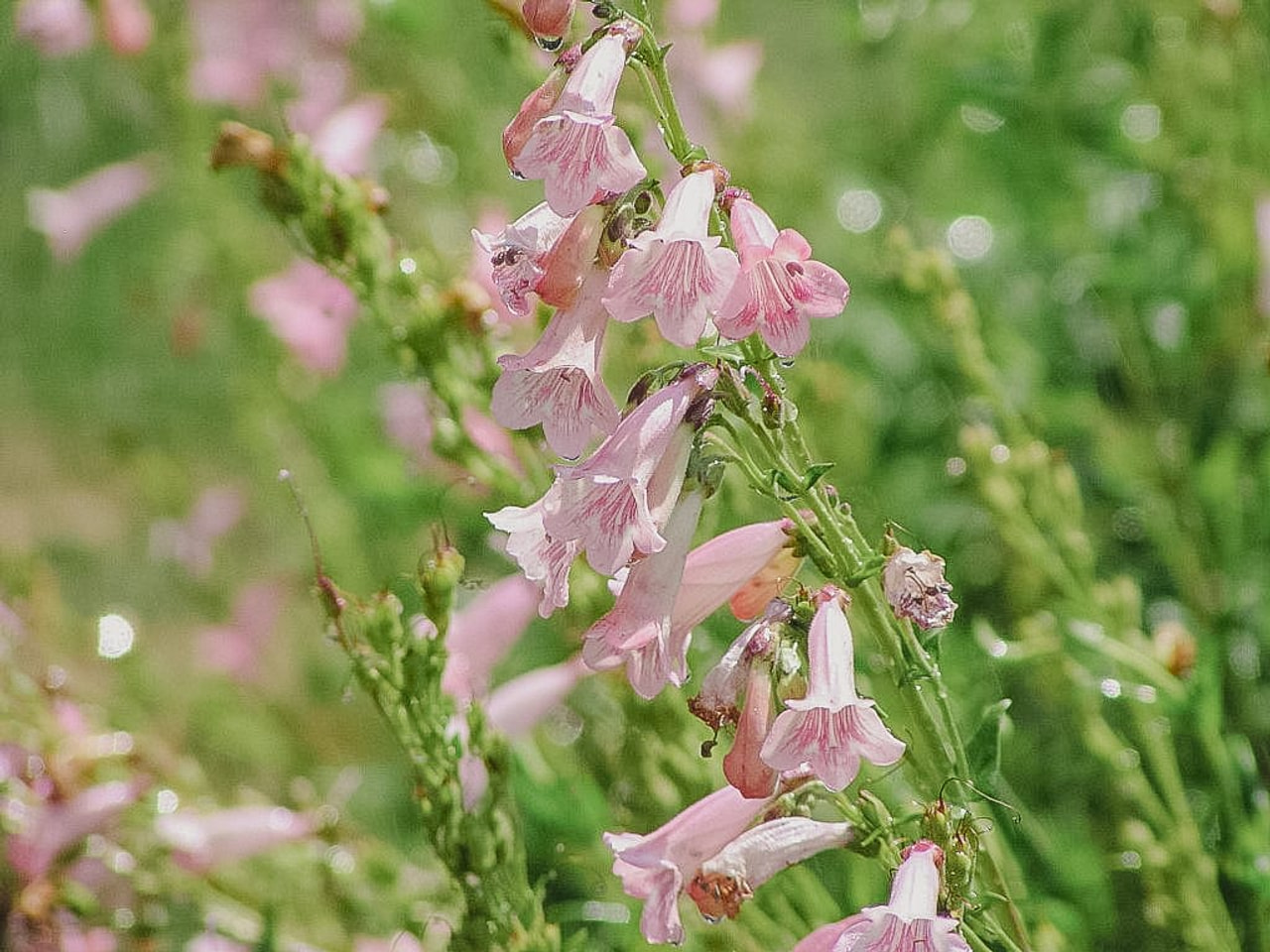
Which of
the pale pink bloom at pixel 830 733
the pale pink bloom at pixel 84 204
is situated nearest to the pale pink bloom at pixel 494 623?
the pale pink bloom at pixel 830 733

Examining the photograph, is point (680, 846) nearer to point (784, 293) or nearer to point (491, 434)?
point (784, 293)

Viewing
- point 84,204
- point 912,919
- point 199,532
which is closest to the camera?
point 912,919

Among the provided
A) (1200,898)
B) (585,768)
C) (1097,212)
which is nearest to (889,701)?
(1200,898)

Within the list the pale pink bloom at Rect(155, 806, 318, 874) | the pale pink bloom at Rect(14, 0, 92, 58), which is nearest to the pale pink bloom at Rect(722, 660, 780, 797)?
the pale pink bloom at Rect(155, 806, 318, 874)

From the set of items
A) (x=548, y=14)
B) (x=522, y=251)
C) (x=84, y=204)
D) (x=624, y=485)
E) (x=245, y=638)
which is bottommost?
(x=245, y=638)

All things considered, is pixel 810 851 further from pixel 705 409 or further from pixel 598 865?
pixel 598 865

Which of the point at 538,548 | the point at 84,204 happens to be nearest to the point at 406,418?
the point at 84,204
